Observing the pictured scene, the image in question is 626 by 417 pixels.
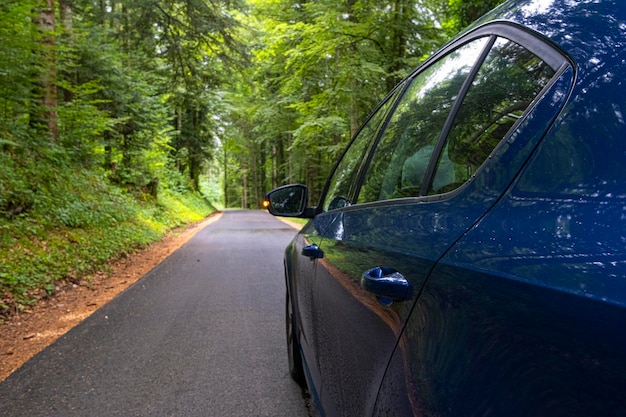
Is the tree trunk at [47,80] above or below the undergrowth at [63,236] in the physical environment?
above

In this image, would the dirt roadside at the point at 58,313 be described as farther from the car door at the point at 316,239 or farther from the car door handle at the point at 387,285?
the car door handle at the point at 387,285

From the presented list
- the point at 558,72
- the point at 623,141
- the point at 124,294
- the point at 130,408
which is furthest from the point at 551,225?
the point at 124,294

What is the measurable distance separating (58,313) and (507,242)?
5.78 m

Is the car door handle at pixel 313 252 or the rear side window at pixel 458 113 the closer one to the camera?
the rear side window at pixel 458 113

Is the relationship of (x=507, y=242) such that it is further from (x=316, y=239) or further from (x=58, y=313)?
(x=58, y=313)

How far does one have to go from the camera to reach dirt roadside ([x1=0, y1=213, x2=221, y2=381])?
4039mm

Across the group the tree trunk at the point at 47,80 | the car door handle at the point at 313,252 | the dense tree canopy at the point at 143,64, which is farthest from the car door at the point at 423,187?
the tree trunk at the point at 47,80

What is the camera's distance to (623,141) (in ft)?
2.53

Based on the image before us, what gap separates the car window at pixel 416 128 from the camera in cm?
148

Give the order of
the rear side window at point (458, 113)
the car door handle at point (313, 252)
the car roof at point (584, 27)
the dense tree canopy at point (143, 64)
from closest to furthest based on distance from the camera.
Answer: the car roof at point (584, 27), the rear side window at point (458, 113), the car door handle at point (313, 252), the dense tree canopy at point (143, 64)

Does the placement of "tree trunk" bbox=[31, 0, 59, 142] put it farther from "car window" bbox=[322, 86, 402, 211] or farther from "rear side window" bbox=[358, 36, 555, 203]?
"rear side window" bbox=[358, 36, 555, 203]

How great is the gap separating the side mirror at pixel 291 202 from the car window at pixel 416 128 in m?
1.05

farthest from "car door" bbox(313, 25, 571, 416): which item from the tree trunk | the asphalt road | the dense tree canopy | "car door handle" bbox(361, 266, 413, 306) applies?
the tree trunk

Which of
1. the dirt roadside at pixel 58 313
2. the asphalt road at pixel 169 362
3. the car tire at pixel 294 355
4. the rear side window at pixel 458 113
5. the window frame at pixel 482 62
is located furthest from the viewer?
the dirt roadside at pixel 58 313
